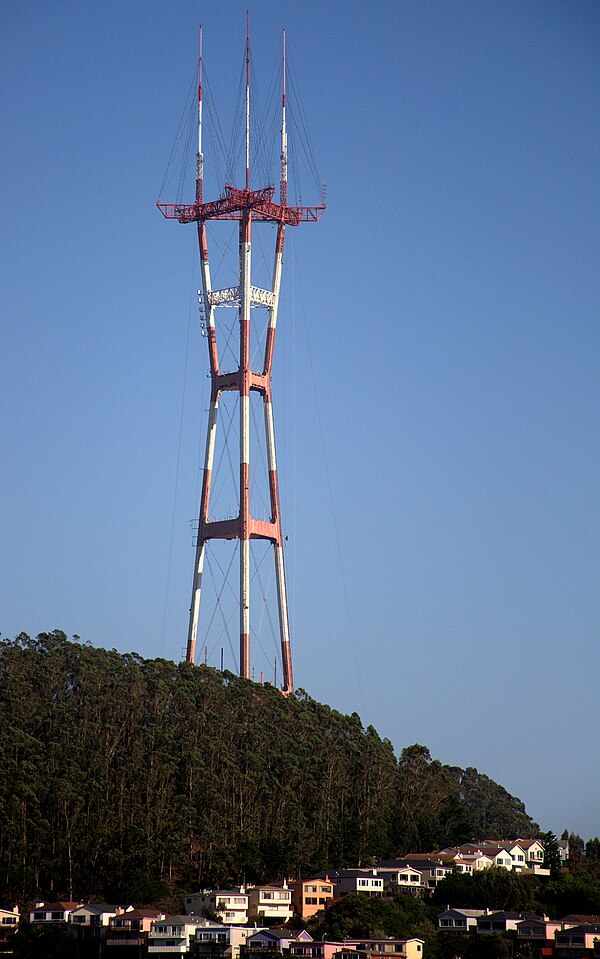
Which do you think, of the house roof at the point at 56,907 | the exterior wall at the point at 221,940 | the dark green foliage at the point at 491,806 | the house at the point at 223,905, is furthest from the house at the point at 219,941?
the dark green foliage at the point at 491,806

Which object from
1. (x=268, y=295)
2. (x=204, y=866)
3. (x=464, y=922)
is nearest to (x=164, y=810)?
(x=204, y=866)

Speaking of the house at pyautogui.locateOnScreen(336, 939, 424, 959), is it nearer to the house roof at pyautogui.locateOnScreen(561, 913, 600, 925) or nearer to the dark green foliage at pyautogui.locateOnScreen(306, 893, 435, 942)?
the dark green foliage at pyautogui.locateOnScreen(306, 893, 435, 942)

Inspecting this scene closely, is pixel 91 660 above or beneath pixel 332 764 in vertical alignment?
above

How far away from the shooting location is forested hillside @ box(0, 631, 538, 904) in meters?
85.6

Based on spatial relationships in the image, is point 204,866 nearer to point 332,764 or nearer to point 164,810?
point 164,810

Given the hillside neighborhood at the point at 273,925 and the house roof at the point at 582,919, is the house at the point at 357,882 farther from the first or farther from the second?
the house roof at the point at 582,919

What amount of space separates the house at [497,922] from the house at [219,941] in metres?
10.3

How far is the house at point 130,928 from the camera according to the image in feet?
256

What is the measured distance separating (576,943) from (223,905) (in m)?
15.9

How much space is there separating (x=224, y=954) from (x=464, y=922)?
11240 mm

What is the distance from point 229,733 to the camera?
9719cm

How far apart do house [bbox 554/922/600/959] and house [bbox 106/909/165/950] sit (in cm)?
1755

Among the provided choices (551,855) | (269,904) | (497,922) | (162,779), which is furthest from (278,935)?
(551,855)

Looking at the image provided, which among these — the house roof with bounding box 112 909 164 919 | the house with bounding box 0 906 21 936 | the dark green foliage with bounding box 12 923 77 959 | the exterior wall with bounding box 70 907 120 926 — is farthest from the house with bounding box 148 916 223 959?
the house with bounding box 0 906 21 936
